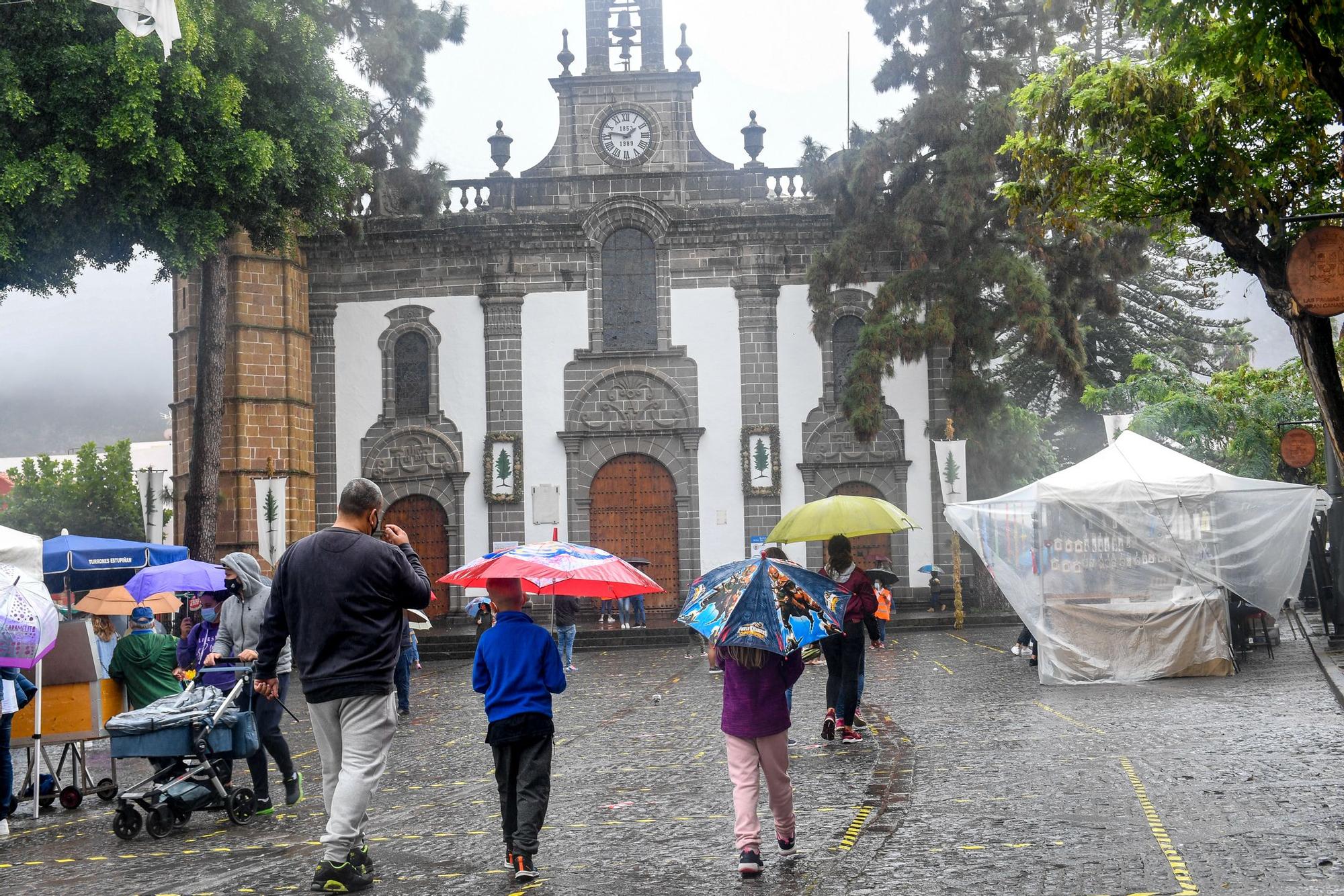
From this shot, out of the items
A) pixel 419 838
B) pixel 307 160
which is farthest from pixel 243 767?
pixel 307 160

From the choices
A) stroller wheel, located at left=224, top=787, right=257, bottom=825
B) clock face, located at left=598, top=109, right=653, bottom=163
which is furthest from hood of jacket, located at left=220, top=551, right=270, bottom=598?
clock face, located at left=598, top=109, right=653, bottom=163

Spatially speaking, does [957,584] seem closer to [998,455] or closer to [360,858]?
[998,455]

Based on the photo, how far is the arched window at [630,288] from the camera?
105ft

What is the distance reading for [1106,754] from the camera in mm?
10180

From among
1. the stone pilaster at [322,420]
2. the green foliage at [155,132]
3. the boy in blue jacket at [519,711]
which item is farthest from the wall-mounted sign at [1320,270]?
the stone pilaster at [322,420]

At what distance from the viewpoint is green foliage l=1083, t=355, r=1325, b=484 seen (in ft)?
91.2

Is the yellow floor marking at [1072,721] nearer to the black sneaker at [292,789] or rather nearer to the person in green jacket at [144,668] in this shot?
the black sneaker at [292,789]

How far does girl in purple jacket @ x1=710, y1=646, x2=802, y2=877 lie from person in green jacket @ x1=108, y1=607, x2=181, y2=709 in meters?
5.71

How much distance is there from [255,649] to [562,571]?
250cm

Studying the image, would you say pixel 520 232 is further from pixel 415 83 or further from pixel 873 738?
pixel 873 738

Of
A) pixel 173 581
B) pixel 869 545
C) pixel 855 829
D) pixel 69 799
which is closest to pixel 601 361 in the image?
pixel 869 545

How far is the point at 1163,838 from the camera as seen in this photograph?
7.17m

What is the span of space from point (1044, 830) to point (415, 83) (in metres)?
26.3

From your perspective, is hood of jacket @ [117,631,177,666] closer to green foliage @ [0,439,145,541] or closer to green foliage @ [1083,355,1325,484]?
green foliage @ [1083,355,1325,484]
